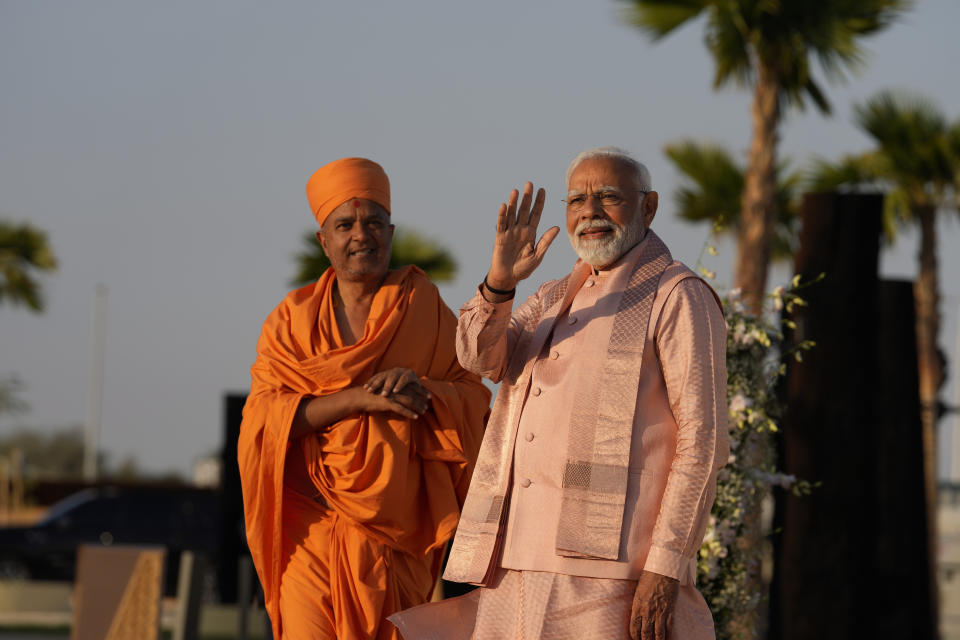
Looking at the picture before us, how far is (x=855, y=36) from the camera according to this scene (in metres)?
15.6

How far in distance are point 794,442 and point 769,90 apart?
7.89 m

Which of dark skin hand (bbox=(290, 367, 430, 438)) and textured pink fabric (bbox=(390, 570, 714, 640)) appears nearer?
textured pink fabric (bbox=(390, 570, 714, 640))

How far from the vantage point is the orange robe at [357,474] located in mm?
4797

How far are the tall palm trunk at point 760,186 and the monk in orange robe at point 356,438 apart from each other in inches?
407

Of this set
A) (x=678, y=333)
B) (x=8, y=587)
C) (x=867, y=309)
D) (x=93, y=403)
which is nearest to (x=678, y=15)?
(x=867, y=309)

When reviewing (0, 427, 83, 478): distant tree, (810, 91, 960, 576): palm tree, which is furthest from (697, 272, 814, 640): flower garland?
(0, 427, 83, 478): distant tree

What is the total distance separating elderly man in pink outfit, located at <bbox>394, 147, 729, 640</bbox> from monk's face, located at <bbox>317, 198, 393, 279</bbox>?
3.52 ft

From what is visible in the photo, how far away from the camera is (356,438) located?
4840 mm

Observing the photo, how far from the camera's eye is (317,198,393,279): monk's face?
4996 mm

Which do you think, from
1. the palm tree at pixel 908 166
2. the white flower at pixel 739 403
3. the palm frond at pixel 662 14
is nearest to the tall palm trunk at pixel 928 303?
the palm tree at pixel 908 166

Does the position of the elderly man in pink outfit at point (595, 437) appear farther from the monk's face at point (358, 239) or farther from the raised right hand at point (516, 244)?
the monk's face at point (358, 239)

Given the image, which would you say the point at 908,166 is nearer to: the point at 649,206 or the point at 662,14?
the point at 662,14

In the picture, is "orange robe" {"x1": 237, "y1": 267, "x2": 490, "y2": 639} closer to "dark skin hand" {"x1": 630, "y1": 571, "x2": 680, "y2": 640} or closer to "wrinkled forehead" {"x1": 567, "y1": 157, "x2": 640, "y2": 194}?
"wrinkled forehead" {"x1": 567, "y1": 157, "x2": 640, "y2": 194}

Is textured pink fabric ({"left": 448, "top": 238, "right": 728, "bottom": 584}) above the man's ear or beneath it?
beneath
